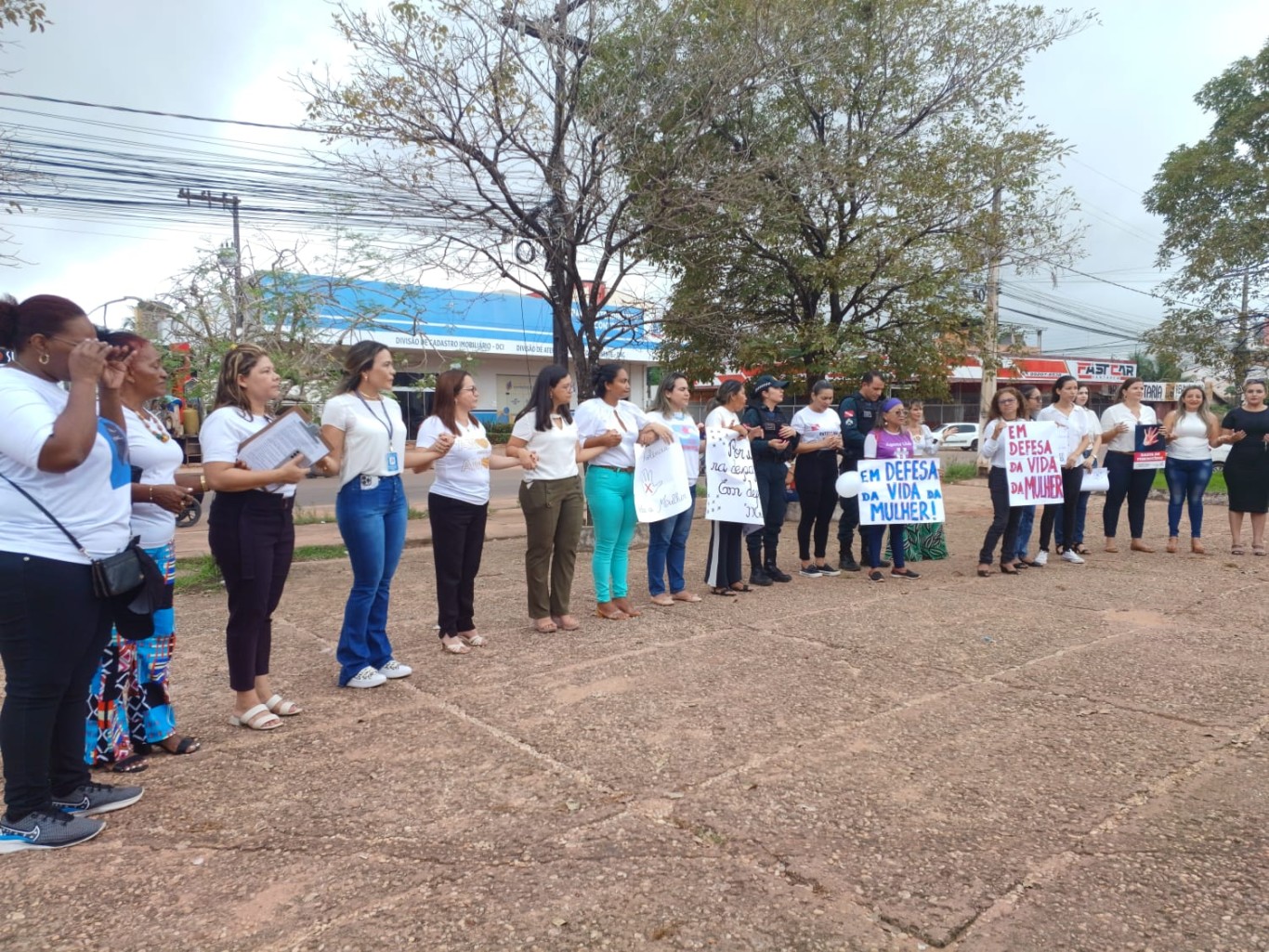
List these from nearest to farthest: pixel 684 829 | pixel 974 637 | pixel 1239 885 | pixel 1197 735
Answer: pixel 1239 885 → pixel 684 829 → pixel 1197 735 → pixel 974 637

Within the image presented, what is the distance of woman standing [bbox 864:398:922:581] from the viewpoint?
7.98 meters

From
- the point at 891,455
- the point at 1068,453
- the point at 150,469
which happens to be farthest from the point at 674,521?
the point at 1068,453

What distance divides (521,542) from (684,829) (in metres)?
8.32

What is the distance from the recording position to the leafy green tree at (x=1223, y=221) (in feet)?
53.3

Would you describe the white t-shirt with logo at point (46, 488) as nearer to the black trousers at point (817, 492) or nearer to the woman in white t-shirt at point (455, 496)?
the woman in white t-shirt at point (455, 496)

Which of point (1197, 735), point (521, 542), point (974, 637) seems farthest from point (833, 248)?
point (1197, 735)

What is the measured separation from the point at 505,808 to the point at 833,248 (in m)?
9.77

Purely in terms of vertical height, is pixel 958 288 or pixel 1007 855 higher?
pixel 958 288

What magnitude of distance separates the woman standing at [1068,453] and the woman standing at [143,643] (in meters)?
7.62

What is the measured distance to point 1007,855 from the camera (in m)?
2.87

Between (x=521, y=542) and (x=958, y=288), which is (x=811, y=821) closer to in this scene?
(x=521, y=542)

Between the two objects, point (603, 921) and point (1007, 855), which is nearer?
point (603, 921)

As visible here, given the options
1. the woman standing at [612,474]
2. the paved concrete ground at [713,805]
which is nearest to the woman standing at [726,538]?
the woman standing at [612,474]

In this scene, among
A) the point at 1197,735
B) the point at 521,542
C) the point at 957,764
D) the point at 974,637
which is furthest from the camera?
the point at 521,542
